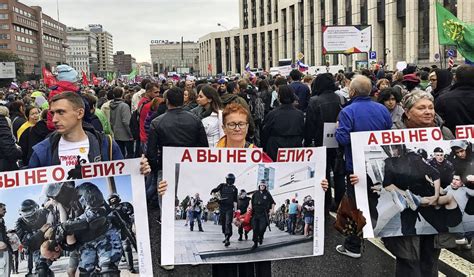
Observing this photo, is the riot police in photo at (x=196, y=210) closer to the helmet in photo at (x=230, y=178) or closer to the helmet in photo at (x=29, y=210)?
the helmet in photo at (x=230, y=178)

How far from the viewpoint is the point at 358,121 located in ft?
18.2

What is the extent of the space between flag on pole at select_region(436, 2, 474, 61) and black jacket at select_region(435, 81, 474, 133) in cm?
331

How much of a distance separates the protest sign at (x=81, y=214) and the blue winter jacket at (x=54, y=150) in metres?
0.49

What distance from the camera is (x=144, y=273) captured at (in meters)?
3.39

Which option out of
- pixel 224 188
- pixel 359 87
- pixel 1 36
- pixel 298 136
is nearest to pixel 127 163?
pixel 224 188

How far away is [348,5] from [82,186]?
188 feet

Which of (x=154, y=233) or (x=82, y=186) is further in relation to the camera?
(x=154, y=233)

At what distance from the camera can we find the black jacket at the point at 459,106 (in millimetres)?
5598

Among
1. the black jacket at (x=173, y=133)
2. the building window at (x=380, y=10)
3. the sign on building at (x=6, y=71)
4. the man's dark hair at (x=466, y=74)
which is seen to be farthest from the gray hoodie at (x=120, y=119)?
the sign on building at (x=6, y=71)

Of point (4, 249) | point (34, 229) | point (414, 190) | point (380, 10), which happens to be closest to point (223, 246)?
point (34, 229)

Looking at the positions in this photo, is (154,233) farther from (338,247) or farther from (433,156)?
(433,156)

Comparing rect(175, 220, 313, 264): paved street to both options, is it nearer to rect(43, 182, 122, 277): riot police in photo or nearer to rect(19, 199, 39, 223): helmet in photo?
rect(43, 182, 122, 277): riot police in photo

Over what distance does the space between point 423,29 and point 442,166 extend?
4145 cm

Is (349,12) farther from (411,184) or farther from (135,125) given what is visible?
(411,184)
